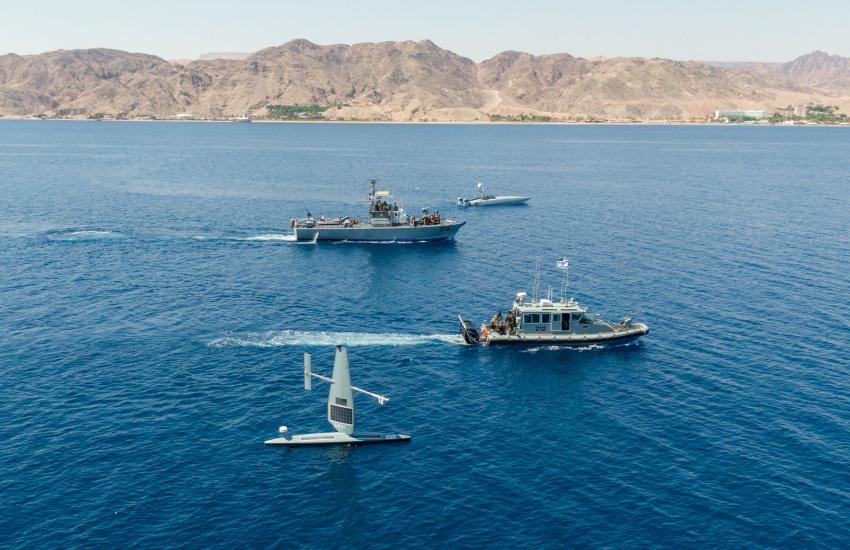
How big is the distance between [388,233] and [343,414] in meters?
99.9

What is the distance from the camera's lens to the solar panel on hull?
6956 centimetres

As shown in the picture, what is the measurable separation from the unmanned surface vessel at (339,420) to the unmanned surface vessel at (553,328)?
96.9 ft

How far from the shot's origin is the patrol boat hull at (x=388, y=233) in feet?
543

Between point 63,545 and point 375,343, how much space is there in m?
49.1


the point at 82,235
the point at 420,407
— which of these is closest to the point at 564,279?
the point at 420,407

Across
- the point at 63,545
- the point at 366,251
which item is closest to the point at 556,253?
the point at 366,251

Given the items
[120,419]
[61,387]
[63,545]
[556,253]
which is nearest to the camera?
[63,545]

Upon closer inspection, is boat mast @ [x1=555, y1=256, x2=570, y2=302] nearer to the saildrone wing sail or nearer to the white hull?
the white hull

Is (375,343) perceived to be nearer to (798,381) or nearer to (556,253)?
(798,381)

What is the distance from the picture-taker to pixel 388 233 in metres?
167

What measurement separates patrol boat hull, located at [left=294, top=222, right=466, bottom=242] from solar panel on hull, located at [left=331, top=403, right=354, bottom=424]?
323 feet

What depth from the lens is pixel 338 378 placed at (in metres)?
69.2

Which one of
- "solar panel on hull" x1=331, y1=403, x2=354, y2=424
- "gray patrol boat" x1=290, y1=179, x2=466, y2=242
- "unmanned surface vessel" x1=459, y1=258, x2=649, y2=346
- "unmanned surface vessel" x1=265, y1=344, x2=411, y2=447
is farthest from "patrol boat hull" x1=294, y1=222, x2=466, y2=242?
"solar panel on hull" x1=331, y1=403, x2=354, y2=424

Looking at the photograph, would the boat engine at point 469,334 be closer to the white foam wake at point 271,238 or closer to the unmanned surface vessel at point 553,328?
the unmanned surface vessel at point 553,328
